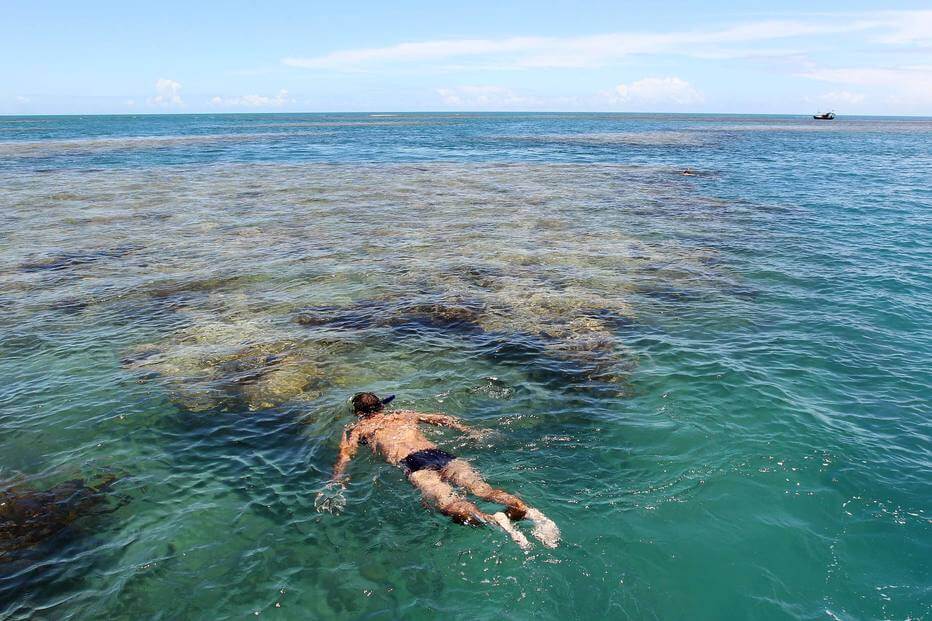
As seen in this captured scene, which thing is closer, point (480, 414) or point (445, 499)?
point (445, 499)

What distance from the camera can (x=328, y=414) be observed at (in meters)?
13.2

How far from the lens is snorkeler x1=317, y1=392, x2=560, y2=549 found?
9.43 metres

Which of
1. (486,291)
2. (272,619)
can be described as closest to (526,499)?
(272,619)

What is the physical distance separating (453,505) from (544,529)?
1.62 m

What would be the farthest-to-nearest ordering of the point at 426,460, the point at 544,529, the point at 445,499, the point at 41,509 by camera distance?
the point at 426,460, the point at 41,509, the point at 445,499, the point at 544,529

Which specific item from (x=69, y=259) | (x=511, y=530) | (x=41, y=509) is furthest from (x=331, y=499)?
(x=69, y=259)

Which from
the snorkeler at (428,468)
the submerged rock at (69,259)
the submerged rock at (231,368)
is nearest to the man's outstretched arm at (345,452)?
the snorkeler at (428,468)

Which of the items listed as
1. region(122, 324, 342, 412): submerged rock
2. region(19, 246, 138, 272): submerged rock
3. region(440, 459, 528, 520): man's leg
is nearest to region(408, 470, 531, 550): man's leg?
region(440, 459, 528, 520): man's leg

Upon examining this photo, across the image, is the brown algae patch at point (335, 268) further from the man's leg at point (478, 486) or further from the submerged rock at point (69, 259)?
the man's leg at point (478, 486)

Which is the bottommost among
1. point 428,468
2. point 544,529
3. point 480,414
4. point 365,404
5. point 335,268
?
point 544,529

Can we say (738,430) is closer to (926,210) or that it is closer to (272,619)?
(272,619)

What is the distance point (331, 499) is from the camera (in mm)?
10422

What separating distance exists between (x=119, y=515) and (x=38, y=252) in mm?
22623

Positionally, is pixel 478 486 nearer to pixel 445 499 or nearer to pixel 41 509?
pixel 445 499
